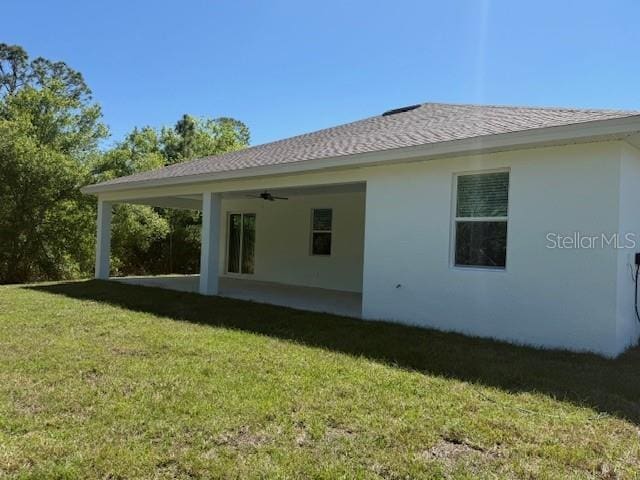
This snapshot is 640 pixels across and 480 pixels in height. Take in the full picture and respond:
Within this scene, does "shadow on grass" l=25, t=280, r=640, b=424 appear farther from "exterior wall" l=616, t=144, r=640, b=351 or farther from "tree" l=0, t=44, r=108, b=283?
"tree" l=0, t=44, r=108, b=283

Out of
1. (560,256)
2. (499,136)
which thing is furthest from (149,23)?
(560,256)

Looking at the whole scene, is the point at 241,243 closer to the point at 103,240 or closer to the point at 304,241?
the point at 304,241

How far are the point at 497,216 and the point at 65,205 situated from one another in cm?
1409

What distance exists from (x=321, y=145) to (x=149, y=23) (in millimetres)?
7971

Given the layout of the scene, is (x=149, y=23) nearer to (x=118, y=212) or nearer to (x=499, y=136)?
(x=118, y=212)

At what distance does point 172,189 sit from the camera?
1283 centimetres

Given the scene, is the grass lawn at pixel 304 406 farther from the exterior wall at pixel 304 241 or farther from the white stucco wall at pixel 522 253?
the exterior wall at pixel 304 241

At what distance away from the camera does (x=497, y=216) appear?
23.6 feet

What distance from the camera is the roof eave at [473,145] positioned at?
5.72 metres

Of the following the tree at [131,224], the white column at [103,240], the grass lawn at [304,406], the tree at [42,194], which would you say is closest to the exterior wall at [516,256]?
the grass lawn at [304,406]

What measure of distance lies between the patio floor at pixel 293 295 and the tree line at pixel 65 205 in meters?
4.54

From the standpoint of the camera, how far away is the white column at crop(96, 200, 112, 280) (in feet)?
49.0

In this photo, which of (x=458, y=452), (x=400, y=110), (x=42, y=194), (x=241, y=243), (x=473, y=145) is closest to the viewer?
(x=458, y=452)

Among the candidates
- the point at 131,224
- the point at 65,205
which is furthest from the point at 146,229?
the point at 65,205
